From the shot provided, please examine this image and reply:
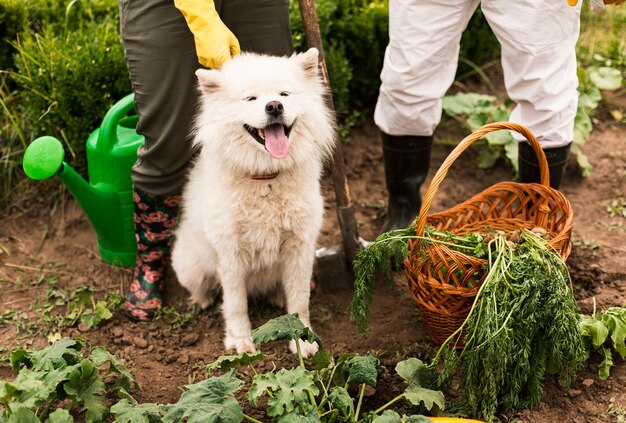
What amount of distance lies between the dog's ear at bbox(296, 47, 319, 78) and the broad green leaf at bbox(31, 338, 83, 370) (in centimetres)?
131

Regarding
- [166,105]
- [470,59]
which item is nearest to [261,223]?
[166,105]

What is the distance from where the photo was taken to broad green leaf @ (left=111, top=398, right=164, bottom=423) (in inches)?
87.8

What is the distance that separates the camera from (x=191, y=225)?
311 cm

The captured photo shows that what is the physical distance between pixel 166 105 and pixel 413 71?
1.07m

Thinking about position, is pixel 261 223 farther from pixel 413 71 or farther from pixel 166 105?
pixel 413 71

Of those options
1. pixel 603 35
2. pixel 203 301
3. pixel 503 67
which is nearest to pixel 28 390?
pixel 203 301

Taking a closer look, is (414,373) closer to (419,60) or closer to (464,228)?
(464,228)

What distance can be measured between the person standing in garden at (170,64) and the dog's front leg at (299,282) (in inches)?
25.5

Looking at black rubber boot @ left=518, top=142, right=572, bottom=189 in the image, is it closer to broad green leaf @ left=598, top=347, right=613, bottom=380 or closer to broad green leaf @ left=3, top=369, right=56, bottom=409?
broad green leaf @ left=598, top=347, right=613, bottom=380

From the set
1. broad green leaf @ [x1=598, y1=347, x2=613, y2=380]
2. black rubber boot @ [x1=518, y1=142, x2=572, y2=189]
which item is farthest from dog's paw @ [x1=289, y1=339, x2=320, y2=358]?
black rubber boot @ [x1=518, y1=142, x2=572, y2=189]

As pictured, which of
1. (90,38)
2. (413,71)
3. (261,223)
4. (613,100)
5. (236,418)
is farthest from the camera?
(613,100)

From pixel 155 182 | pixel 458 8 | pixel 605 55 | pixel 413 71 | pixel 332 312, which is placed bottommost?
pixel 332 312

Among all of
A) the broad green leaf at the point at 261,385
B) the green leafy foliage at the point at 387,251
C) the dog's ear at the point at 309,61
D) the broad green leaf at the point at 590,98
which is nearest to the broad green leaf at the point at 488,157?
the broad green leaf at the point at 590,98

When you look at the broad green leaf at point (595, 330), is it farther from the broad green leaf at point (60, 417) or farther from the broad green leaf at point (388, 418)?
the broad green leaf at point (60, 417)
